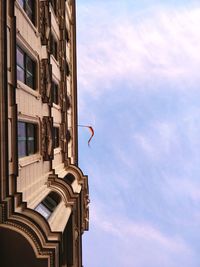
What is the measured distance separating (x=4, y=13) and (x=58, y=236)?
33.8 ft

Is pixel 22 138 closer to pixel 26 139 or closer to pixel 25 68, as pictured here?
pixel 26 139

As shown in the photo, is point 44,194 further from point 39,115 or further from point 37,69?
point 37,69

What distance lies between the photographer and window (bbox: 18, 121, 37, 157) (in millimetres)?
16484

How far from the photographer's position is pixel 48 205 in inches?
767

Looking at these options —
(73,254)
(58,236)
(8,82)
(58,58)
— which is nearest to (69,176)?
(73,254)

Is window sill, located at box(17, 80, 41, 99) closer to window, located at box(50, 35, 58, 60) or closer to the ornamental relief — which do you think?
the ornamental relief

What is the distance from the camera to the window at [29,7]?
A: 17922 mm

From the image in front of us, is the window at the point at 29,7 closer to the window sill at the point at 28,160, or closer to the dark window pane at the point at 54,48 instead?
the dark window pane at the point at 54,48

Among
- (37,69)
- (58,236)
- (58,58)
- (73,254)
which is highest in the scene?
(58,58)

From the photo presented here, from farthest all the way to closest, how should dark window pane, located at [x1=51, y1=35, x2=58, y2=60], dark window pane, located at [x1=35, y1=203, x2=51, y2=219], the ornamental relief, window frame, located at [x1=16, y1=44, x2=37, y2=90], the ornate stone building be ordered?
dark window pane, located at [x1=51, y1=35, x2=58, y2=60]
the ornamental relief
dark window pane, located at [x1=35, y1=203, x2=51, y2=219]
window frame, located at [x1=16, y1=44, x2=37, y2=90]
the ornate stone building

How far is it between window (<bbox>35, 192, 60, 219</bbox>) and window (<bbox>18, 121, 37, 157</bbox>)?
10.5 feet

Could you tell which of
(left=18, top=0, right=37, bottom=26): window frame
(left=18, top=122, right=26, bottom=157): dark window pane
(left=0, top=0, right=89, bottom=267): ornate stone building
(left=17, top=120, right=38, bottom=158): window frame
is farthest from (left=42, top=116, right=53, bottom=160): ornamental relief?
(left=18, top=0, right=37, bottom=26): window frame

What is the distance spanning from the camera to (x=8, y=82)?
13.8 m

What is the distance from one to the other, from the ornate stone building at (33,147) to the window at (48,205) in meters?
0.05
